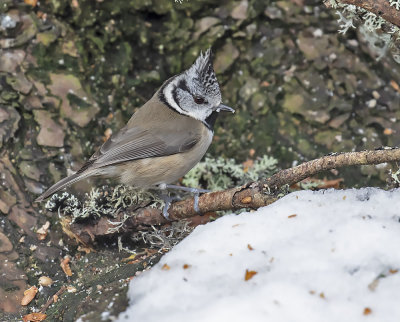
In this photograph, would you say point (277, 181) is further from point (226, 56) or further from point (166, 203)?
point (226, 56)

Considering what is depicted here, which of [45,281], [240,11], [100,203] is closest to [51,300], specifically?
[45,281]

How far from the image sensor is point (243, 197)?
2.65 meters

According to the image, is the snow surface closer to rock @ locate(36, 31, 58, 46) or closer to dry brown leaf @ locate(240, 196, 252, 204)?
dry brown leaf @ locate(240, 196, 252, 204)

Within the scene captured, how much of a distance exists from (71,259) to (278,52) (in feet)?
6.72

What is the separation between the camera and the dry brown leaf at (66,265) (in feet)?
9.76

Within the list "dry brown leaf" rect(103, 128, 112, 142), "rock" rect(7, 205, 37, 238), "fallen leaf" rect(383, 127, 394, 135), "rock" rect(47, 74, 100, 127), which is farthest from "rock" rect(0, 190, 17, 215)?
"fallen leaf" rect(383, 127, 394, 135)

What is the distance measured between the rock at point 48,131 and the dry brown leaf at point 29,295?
3.14 feet

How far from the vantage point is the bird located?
3.26 m

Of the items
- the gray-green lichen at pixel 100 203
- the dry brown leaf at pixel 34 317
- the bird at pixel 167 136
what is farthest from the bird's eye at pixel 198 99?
the dry brown leaf at pixel 34 317

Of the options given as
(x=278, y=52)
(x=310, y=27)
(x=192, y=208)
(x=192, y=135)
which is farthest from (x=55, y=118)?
(x=310, y=27)

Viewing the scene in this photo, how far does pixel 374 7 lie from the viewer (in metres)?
2.53

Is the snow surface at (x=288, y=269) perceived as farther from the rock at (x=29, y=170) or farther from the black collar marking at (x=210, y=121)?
the rock at (x=29, y=170)

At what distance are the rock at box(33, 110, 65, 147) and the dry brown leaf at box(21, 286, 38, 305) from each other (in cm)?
96

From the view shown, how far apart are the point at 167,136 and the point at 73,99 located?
27.3 inches
